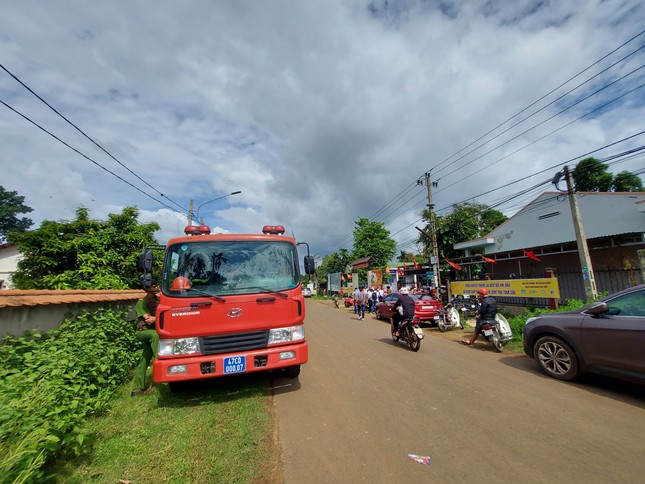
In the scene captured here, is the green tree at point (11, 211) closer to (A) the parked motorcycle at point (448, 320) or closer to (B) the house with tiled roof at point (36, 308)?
(B) the house with tiled roof at point (36, 308)

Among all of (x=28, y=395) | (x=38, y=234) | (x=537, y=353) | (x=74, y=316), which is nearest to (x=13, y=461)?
(x=28, y=395)

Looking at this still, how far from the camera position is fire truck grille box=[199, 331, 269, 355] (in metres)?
4.19

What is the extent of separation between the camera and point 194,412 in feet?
13.2

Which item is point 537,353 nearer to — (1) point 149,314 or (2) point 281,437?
(2) point 281,437

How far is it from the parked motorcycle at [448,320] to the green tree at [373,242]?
130 feet

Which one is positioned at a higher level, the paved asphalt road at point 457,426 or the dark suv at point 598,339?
the dark suv at point 598,339

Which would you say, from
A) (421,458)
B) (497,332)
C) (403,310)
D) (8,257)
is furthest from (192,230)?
(8,257)

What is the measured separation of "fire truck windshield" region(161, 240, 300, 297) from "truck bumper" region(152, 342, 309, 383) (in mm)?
Result: 867

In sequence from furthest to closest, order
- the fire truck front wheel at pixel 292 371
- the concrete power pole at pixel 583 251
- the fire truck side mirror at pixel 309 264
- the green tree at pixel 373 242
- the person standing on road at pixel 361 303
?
1. the green tree at pixel 373 242
2. the person standing on road at pixel 361 303
3. the concrete power pole at pixel 583 251
4. the fire truck side mirror at pixel 309 264
5. the fire truck front wheel at pixel 292 371

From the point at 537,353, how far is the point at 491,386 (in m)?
1.41

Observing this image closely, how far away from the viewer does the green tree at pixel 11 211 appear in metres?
37.6

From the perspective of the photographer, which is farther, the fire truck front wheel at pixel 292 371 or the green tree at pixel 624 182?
the green tree at pixel 624 182

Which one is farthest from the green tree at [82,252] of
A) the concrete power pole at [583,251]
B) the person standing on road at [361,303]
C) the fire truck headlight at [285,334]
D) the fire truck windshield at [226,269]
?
the concrete power pole at [583,251]

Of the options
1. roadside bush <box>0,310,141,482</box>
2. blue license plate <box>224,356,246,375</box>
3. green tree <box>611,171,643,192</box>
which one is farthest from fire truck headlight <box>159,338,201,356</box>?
green tree <box>611,171,643,192</box>
